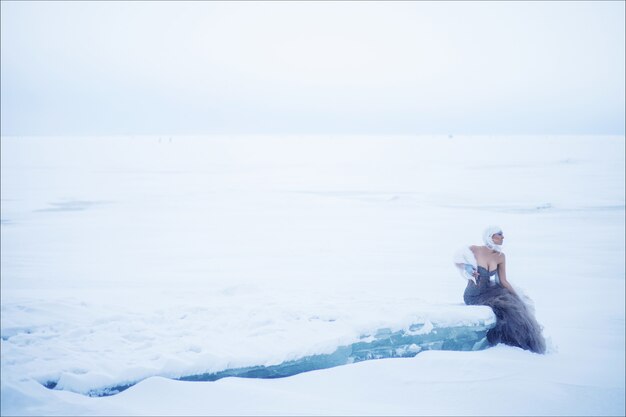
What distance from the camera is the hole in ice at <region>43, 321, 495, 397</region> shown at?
5020 mm

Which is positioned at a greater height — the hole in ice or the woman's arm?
the woman's arm

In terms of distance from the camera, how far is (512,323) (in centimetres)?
589

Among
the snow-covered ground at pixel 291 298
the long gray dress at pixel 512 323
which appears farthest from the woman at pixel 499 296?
the snow-covered ground at pixel 291 298

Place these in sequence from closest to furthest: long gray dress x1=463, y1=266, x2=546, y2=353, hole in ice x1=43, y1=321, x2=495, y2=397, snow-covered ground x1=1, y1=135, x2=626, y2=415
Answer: snow-covered ground x1=1, y1=135, x2=626, y2=415
hole in ice x1=43, y1=321, x2=495, y2=397
long gray dress x1=463, y1=266, x2=546, y2=353

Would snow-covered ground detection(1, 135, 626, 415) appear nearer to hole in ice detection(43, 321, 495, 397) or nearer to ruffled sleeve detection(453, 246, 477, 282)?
hole in ice detection(43, 321, 495, 397)

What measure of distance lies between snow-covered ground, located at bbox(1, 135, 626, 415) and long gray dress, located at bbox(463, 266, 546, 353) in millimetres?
168

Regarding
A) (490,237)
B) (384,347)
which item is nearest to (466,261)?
(490,237)

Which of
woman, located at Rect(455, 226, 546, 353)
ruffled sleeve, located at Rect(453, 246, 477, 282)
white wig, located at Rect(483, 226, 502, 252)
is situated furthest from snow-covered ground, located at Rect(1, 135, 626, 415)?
white wig, located at Rect(483, 226, 502, 252)

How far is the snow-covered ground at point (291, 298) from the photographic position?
4762 millimetres

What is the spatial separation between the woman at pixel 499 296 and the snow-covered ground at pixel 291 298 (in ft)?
0.63

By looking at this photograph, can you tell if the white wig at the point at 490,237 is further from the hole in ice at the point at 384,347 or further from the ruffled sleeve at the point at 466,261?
the hole in ice at the point at 384,347

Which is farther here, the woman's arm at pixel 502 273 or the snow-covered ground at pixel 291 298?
the woman's arm at pixel 502 273

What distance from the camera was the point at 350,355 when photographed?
542cm

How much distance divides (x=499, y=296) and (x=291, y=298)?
271 centimetres
